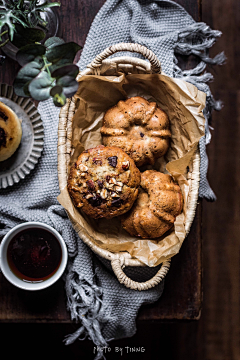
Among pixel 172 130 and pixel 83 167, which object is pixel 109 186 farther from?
pixel 172 130

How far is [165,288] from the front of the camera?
1.37 meters

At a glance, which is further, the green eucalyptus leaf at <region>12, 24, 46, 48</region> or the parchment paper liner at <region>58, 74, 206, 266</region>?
the parchment paper liner at <region>58, 74, 206, 266</region>

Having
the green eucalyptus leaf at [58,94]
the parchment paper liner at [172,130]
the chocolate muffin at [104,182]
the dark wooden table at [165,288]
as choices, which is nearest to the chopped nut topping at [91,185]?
the chocolate muffin at [104,182]

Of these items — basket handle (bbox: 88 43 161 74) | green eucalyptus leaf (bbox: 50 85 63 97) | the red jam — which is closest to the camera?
green eucalyptus leaf (bbox: 50 85 63 97)

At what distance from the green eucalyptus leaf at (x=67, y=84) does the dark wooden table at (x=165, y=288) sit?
58 cm

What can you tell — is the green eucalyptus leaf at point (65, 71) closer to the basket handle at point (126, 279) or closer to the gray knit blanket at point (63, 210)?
the gray knit blanket at point (63, 210)

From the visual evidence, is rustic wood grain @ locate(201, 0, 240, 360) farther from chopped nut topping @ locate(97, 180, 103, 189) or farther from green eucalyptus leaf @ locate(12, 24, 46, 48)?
green eucalyptus leaf @ locate(12, 24, 46, 48)

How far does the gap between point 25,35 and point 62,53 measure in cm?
14

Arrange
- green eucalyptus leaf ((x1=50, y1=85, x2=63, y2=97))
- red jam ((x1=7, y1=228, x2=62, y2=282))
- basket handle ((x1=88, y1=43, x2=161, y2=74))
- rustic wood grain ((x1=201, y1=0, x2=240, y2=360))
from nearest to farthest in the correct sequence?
1. green eucalyptus leaf ((x1=50, y1=85, x2=63, y2=97))
2. basket handle ((x1=88, y1=43, x2=161, y2=74))
3. red jam ((x1=7, y1=228, x2=62, y2=282))
4. rustic wood grain ((x1=201, y1=0, x2=240, y2=360))

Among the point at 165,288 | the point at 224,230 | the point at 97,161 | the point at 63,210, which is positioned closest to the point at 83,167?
the point at 97,161

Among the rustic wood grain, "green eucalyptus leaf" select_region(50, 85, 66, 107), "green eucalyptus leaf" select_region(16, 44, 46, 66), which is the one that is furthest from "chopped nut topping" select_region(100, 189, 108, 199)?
the rustic wood grain

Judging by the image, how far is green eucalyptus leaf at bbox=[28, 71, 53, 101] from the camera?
0.87 metres

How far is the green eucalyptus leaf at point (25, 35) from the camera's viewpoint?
944 mm

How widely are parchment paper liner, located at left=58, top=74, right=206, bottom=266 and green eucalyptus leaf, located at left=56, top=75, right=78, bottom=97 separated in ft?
1.13
